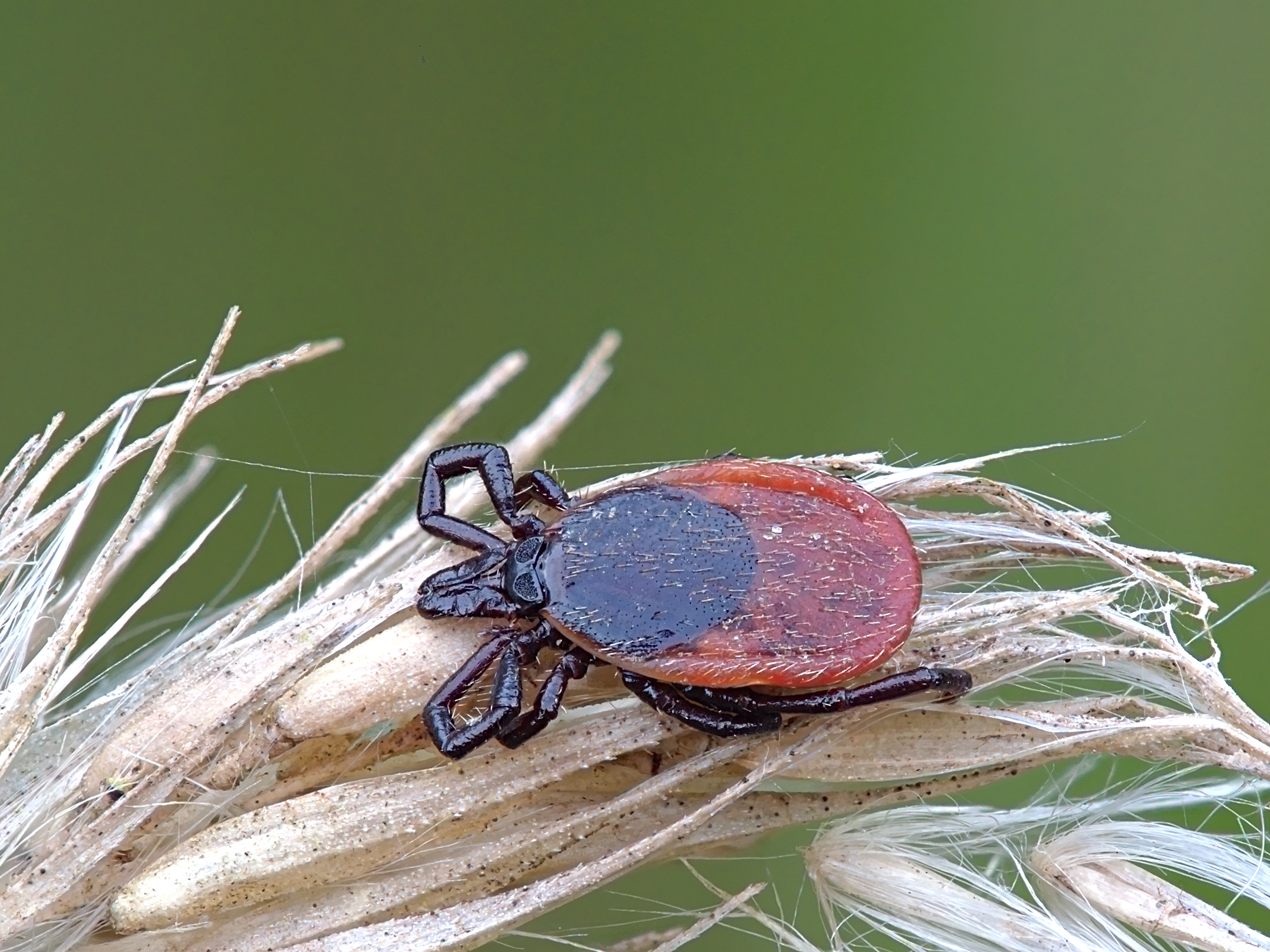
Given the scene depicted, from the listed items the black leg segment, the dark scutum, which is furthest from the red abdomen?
the black leg segment

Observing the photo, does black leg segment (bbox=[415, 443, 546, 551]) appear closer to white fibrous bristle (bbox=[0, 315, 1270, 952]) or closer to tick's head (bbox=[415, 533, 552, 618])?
tick's head (bbox=[415, 533, 552, 618])

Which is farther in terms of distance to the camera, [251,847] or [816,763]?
[816,763]

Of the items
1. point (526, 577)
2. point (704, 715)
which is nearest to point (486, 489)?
point (526, 577)

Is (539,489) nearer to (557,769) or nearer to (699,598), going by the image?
(699,598)

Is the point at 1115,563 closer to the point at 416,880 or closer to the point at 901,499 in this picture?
the point at 901,499

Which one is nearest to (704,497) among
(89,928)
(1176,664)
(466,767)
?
(466,767)

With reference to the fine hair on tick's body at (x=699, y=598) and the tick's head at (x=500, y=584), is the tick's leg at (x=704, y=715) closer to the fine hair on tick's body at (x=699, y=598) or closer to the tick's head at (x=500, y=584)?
the fine hair on tick's body at (x=699, y=598)
